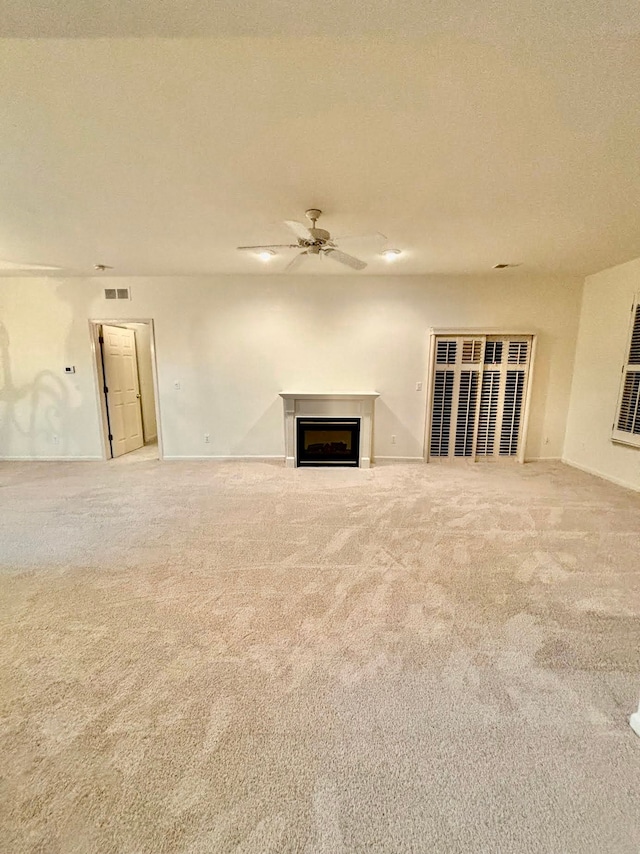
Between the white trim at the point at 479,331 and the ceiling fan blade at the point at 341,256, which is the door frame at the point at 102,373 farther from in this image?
the white trim at the point at 479,331

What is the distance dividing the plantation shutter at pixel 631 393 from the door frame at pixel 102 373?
616cm

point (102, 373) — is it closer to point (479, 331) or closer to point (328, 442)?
point (328, 442)

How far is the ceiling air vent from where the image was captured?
15.8 ft

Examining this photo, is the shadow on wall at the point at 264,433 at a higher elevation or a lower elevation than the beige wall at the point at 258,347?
lower

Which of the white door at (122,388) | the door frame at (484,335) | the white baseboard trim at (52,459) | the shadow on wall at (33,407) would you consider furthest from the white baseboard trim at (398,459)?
the shadow on wall at (33,407)

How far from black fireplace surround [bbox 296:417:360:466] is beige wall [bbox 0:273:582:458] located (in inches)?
18.0

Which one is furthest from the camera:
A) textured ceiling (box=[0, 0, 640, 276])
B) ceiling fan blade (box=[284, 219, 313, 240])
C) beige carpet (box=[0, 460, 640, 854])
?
ceiling fan blade (box=[284, 219, 313, 240])

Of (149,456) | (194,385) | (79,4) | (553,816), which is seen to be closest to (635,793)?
(553,816)

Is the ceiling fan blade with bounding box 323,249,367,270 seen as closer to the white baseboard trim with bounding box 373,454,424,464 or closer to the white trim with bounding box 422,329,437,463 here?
the white trim with bounding box 422,329,437,463

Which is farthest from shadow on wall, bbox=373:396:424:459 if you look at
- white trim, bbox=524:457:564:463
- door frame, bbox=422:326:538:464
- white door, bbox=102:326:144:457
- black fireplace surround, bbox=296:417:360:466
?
white door, bbox=102:326:144:457

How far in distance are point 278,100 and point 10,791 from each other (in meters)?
2.89

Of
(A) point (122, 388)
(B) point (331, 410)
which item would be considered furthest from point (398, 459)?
(A) point (122, 388)

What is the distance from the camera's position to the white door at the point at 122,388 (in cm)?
521

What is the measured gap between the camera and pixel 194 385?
16.5 ft
